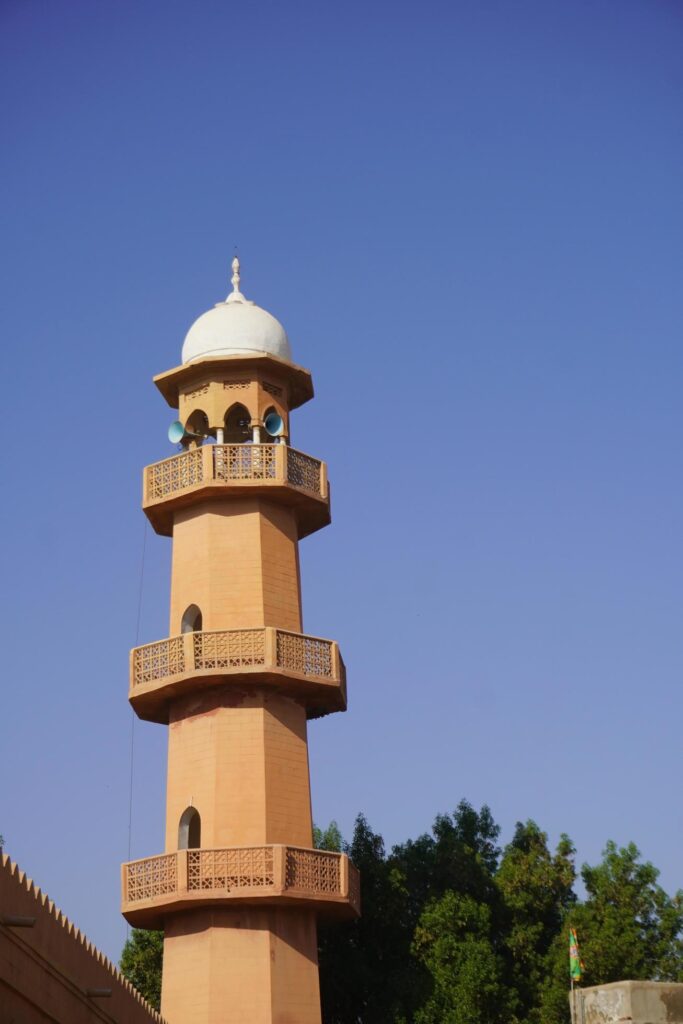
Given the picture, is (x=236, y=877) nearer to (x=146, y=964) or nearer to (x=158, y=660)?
(x=158, y=660)

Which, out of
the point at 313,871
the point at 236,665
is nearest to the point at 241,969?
the point at 313,871

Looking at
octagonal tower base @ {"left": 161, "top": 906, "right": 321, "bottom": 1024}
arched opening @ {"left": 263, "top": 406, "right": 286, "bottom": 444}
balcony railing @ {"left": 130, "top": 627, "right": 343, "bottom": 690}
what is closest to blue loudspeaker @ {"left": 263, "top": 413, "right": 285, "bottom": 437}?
arched opening @ {"left": 263, "top": 406, "right": 286, "bottom": 444}

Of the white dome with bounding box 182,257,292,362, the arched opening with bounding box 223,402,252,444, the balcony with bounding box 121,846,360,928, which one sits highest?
the white dome with bounding box 182,257,292,362

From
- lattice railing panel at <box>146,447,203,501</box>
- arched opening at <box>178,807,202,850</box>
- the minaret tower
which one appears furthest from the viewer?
lattice railing panel at <box>146,447,203,501</box>

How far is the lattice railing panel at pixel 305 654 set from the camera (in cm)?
2709

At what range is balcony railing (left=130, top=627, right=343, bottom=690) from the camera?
2680cm

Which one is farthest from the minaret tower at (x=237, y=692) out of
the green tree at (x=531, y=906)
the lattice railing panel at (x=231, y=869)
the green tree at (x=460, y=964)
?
the green tree at (x=531, y=906)

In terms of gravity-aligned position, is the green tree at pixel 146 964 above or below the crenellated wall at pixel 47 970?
above

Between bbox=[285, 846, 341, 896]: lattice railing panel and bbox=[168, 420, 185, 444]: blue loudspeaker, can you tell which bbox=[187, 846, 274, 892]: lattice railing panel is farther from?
bbox=[168, 420, 185, 444]: blue loudspeaker

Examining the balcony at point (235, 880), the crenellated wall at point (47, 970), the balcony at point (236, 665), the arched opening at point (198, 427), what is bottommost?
the crenellated wall at point (47, 970)

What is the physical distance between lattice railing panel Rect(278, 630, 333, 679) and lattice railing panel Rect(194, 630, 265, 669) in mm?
414

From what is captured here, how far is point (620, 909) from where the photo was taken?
3444 cm

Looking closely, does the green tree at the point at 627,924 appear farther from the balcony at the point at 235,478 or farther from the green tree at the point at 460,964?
the balcony at the point at 235,478

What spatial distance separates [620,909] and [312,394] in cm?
1347
